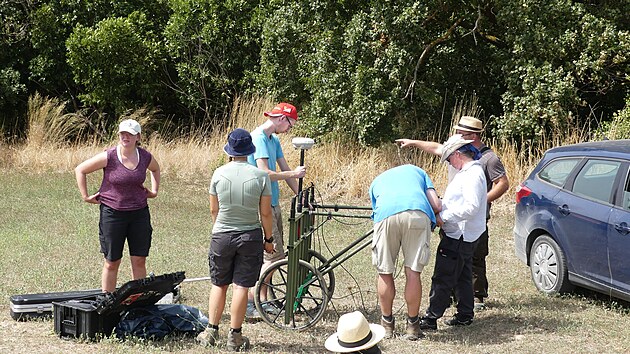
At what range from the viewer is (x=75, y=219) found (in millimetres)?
13656

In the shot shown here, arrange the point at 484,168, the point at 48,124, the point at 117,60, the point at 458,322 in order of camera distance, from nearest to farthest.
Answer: the point at 458,322 < the point at 484,168 < the point at 48,124 < the point at 117,60

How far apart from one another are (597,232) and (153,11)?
1704 centimetres

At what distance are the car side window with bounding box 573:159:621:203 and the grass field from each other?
1059 mm

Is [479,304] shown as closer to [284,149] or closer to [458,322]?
[458,322]

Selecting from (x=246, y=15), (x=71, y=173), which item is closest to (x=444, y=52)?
(x=246, y=15)

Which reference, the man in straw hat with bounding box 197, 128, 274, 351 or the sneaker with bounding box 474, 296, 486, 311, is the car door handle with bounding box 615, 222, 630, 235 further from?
the man in straw hat with bounding box 197, 128, 274, 351

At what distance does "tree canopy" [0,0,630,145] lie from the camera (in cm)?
1612

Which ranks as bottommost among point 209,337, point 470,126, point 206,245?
point 206,245

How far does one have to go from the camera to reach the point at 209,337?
24.3ft

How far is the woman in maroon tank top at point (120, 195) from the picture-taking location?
7957 mm

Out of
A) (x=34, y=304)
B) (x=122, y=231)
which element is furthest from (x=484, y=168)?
(x=34, y=304)

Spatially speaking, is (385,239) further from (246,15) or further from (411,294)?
(246,15)

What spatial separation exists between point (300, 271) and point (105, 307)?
1741mm

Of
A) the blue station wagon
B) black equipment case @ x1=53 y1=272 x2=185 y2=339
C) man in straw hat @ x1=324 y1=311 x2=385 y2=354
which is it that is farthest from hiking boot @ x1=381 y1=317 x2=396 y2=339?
man in straw hat @ x1=324 y1=311 x2=385 y2=354
